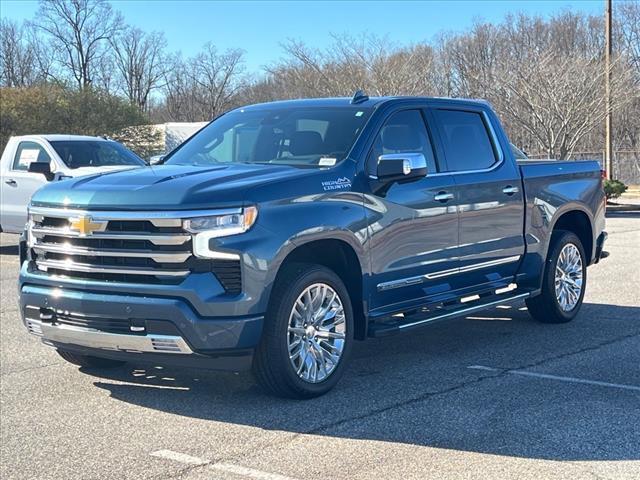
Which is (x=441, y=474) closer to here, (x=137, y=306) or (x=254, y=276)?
(x=254, y=276)

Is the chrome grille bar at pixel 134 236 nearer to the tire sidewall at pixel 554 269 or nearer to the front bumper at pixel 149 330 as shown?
the front bumper at pixel 149 330

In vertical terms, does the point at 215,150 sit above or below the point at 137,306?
above

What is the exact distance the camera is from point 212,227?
Answer: 5254mm

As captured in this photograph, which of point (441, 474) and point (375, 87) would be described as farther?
point (375, 87)

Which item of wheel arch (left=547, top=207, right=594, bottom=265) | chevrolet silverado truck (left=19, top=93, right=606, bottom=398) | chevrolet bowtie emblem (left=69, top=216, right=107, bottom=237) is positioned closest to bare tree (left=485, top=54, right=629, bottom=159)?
wheel arch (left=547, top=207, right=594, bottom=265)

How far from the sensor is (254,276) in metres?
5.28

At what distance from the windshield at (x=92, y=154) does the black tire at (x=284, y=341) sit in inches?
360

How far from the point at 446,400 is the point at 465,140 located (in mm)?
2614

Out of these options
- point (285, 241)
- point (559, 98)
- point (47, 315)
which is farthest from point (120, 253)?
point (559, 98)

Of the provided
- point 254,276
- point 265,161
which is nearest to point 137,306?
point 254,276

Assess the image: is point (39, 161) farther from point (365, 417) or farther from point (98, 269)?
point (365, 417)

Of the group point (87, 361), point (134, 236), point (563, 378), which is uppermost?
point (134, 236)

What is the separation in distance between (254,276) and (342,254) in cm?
98

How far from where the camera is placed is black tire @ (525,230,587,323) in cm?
828
